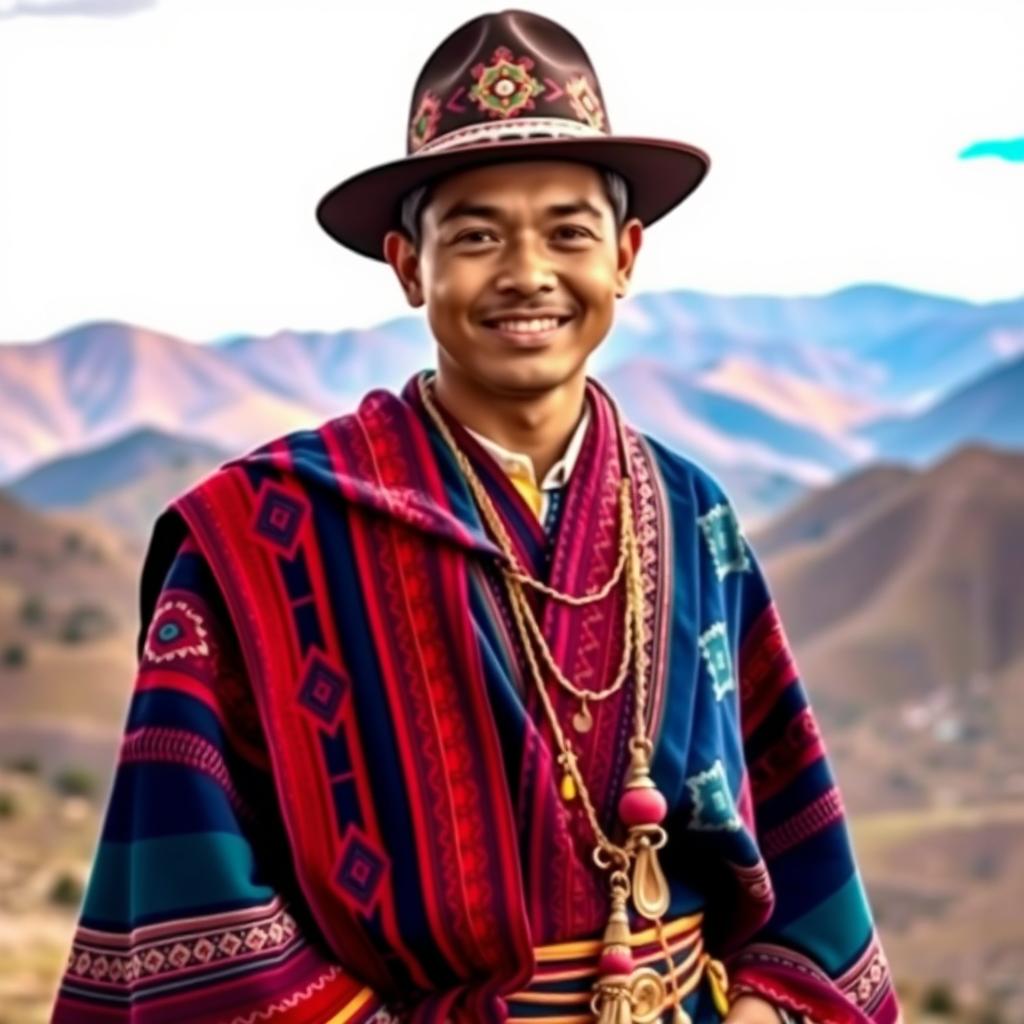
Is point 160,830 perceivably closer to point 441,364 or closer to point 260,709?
point 260,709

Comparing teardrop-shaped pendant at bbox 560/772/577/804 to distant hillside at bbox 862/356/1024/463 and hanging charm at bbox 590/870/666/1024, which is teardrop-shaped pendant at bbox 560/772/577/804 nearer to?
hanging charm at bbox 590/870/666/1024

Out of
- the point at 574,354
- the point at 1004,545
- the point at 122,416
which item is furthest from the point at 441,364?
the point at 1004,545

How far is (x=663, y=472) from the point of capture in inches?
104

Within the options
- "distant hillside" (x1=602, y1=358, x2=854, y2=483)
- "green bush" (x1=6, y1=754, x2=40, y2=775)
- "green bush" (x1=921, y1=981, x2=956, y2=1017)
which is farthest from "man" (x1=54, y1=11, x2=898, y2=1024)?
"distant hillside" (x1=602, y1=358, x2=854, y2=483)

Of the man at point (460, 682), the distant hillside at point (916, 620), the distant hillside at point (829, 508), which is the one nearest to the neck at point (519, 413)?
the man at point (460, 682)

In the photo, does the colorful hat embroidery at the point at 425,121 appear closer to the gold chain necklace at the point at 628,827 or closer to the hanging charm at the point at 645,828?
the gold chain necklace at the point at 628,827

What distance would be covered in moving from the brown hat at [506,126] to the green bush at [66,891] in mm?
13630

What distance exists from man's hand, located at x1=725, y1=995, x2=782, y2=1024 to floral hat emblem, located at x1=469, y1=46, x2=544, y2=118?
960mm

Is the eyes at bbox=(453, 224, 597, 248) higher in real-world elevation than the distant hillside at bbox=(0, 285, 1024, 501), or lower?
lower

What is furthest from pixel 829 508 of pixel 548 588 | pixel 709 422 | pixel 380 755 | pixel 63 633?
pixel 380 755

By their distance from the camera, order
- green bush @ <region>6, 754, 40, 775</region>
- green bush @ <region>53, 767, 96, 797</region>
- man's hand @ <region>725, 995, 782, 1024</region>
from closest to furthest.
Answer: man's hand @ <region>725, 995, 782, 1024</region>
green bush @ <region>53, 767, 96, 797</region>
green bush @ <region>6, 754, 40, 775</region>

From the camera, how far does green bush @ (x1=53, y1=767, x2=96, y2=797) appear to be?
67.6ft

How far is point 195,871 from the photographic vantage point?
7.59 ft

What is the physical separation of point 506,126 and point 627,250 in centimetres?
21
